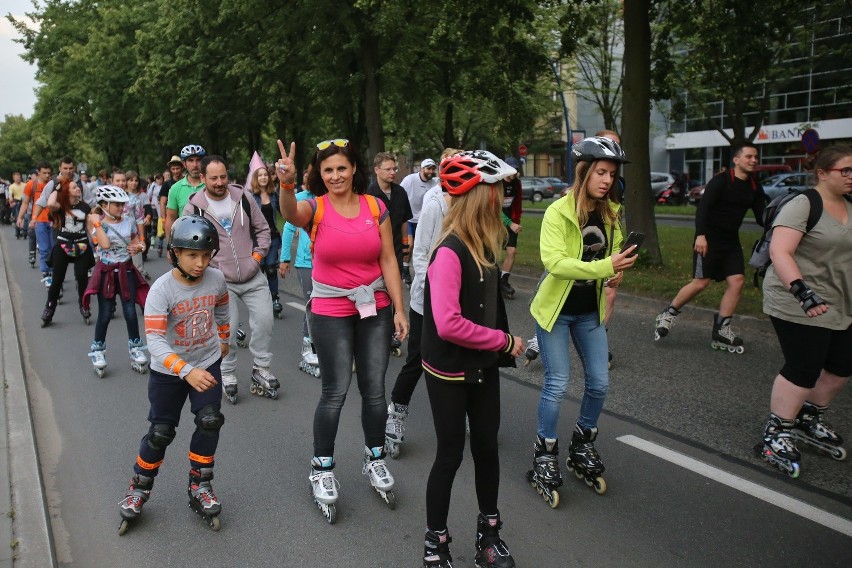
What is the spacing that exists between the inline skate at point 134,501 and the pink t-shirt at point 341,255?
1271mm

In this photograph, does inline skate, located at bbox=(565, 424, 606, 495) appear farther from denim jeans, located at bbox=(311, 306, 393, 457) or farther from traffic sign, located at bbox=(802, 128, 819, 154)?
traffic sign, located at bbox=(802, 128, 819, 154)

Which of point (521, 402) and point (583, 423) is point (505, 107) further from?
point (583, 423)

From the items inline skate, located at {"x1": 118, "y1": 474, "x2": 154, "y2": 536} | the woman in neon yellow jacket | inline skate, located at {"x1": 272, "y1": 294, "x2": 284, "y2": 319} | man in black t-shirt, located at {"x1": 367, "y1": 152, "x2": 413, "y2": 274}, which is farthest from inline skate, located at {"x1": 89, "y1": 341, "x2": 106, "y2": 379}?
the woman in neon yellow jacket

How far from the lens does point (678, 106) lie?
16422mm

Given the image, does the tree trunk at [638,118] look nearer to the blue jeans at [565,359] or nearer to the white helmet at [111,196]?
the white helmet at [111,196]

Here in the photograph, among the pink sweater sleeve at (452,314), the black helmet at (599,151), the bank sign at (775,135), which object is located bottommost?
the pink sweater sleeve at (452,314)

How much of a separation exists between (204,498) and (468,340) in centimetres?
187

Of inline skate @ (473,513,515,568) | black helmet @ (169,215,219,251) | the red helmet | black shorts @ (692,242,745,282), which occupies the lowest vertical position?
inline skate @ (473,513,515,568)

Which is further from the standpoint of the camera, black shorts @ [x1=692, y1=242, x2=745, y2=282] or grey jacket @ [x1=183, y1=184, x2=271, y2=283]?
black shorts @ [x1=692, y1=242, x2=745, y2=282]

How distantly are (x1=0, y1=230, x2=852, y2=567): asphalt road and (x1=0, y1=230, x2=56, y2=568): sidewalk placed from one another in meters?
0.13

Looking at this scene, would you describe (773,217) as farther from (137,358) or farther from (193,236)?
(137,358)

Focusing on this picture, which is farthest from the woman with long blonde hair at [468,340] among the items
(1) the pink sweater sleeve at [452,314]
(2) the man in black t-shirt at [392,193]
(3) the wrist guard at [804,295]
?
(2) the man in black t-shirt at [392,193]

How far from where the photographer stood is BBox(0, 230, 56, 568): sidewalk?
3738 millimetres

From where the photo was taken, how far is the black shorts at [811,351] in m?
4.48
